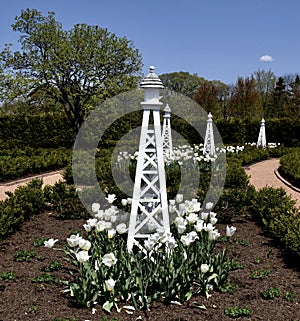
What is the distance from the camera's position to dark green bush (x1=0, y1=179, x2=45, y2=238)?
18.4 feet

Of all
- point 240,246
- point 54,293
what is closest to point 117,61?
point 240,246

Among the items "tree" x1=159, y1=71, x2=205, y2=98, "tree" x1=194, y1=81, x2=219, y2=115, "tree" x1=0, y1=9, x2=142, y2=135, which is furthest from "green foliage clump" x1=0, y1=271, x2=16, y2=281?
"tree" x1=159, y1=71, x2=205, y2=98

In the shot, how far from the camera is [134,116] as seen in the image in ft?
68.5

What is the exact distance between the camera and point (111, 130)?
21.0 meters

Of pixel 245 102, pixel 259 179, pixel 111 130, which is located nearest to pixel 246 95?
pixel 245 102

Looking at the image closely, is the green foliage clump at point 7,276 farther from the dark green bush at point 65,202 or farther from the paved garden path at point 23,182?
the paved garden path at point 23,182

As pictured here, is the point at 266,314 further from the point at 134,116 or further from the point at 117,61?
the point at 134,116

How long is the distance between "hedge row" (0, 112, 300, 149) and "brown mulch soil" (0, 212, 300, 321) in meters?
14.5

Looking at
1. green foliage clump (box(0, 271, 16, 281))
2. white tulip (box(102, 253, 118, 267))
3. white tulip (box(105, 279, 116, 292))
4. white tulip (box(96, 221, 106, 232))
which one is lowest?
green foliage clump (box(0, 271, 16, 281))

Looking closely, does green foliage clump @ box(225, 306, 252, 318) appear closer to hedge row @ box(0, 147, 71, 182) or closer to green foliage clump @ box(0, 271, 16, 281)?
green foliage clump @ box(0, 271, 16, 281)

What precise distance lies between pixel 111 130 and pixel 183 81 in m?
26.1

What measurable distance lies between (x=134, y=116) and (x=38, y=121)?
4.86 m

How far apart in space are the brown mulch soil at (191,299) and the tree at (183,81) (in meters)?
39.4

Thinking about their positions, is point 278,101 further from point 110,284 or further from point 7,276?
point 110,284
